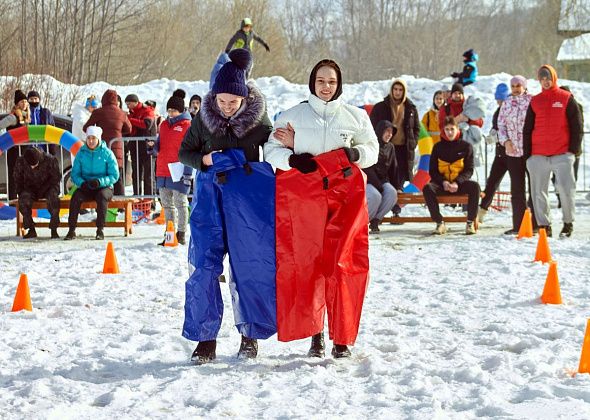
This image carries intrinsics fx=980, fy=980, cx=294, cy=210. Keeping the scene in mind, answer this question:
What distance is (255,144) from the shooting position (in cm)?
581

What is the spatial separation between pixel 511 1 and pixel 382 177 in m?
72.8

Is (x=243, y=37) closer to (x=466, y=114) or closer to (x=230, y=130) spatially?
(x=466, y=114)

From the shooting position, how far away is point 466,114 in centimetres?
1695

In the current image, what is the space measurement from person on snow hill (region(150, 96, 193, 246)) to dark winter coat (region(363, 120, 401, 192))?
2.59 metres

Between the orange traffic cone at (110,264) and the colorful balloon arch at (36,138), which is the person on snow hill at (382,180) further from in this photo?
the colorful balloon arch at (36,138)

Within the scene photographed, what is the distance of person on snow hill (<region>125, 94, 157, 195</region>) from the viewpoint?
1644 centimetres

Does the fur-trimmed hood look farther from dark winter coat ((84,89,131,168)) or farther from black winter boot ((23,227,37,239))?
dark winter coat ((84,89,131,168))

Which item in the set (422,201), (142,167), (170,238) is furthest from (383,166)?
(142,167)

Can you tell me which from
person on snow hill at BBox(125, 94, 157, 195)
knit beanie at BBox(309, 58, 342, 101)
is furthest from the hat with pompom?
person on snow hill at BBox(125, 94, 157, 195)

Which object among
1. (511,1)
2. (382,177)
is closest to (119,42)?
(382,177)

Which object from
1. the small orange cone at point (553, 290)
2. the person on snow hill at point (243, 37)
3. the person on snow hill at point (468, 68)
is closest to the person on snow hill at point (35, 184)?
the small orange cone at point (553, 290)

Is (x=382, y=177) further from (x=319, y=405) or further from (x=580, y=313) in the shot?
(x=319, y=405)

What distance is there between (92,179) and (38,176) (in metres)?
0.87

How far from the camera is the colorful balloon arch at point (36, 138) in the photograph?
1491cm
